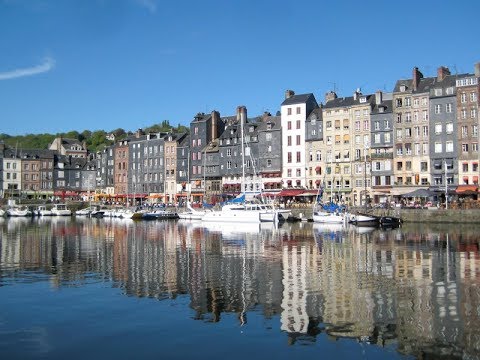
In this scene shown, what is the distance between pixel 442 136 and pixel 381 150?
9386 millimetres

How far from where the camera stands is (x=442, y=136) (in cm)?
7869

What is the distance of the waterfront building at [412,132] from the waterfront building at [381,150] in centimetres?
103

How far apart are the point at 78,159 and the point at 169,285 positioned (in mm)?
125982

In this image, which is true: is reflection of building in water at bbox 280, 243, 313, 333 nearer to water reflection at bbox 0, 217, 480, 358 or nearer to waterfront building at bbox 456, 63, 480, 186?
water reflection at bbox 0, 217, 480, 358

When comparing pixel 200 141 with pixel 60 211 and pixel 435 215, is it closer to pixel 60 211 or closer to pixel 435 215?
pixel 60 211

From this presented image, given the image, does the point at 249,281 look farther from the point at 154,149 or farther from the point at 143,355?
the point at 154,149

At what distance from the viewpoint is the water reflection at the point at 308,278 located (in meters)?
16.7

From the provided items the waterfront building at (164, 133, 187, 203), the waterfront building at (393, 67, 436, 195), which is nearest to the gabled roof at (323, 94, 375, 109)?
the waterfront building at (393, 67, 436, 195)

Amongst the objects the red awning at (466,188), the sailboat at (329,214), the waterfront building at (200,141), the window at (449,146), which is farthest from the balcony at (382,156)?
the waterfront building at (200,141)

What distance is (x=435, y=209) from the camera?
68.6 metres

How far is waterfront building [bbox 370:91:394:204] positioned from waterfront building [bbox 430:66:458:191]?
5000 mm

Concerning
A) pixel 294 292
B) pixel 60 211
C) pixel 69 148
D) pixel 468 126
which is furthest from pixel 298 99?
pixel 69 148

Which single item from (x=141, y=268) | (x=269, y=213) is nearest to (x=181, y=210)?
(x=269, y=213)

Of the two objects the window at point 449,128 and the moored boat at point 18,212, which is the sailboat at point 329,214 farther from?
the moored boat at point 18,212
